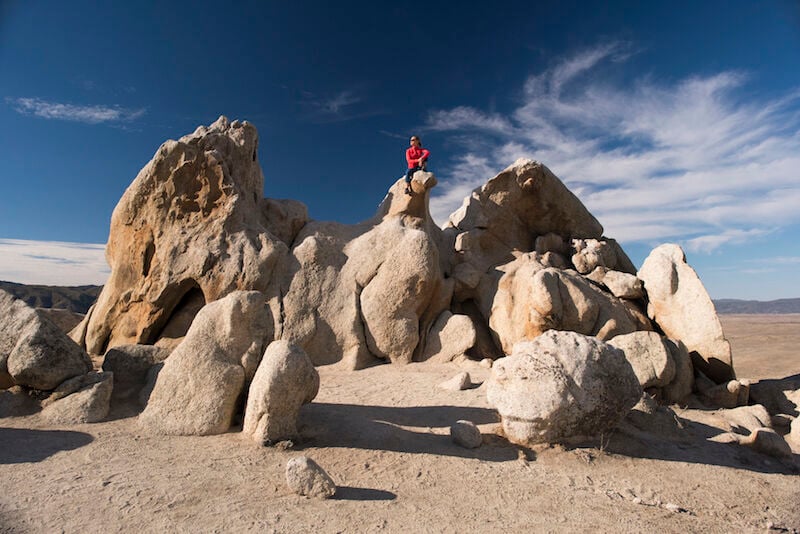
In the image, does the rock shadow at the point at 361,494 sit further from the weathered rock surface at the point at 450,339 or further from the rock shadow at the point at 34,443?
the weathered rock surface at the point at 450,339

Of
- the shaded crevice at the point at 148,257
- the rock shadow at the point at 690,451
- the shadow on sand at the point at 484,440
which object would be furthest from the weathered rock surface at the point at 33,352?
the rock shadow at the point at 690,451

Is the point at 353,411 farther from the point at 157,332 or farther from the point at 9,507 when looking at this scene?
the point at 157,332

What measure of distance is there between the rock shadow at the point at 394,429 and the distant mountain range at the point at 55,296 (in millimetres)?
48660

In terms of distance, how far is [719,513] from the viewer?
4473 mm

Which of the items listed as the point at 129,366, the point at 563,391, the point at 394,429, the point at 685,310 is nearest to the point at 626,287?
the point at 685,310

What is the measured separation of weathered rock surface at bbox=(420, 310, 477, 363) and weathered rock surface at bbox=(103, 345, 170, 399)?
554cm

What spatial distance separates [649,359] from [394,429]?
4.73 meters

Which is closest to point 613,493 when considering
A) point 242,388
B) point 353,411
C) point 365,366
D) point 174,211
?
point 353,411

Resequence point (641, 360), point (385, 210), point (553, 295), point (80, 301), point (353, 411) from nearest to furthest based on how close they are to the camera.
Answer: point (353, 411) < point (641, 360) < point (553, 295) < point (385, 210) < point (80, 301)

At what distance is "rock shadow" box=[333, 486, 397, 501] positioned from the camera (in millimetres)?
4242

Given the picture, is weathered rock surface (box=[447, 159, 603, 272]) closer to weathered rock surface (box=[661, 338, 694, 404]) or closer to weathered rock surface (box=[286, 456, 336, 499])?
weathered rock surface (box=[661, 338, 694, 404])

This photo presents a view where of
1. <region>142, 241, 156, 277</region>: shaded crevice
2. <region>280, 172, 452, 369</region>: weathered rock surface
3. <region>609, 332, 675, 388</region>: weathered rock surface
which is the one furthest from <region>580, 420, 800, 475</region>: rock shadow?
<region>142, 241, 156, 277</region>: shaded crevice

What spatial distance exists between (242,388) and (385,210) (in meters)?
7.66

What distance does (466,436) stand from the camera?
559cm
